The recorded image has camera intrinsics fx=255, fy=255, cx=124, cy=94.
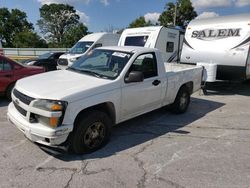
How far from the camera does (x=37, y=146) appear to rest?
4.58 meters

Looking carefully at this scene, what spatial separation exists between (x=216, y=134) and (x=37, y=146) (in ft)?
12.0

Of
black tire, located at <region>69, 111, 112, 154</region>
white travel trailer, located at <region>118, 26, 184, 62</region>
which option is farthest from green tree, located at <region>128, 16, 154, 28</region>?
black tire, located at <region>69, 111, 112, 154</region>

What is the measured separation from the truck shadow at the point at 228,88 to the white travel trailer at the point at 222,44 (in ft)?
2.43

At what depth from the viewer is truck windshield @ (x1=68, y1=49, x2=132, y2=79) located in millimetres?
4797

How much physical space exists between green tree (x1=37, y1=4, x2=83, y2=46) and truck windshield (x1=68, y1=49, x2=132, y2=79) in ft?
196

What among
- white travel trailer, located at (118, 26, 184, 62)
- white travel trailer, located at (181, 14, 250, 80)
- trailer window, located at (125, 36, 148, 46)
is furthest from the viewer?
trailer window, located at (125, 36, 148, 46)

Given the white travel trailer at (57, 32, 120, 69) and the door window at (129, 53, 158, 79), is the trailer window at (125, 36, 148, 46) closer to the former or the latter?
the white travel trailer at (57, 32, 120, 69)

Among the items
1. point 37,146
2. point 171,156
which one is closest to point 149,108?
point 171,156

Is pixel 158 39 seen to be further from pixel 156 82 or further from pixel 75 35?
pixel 75 35

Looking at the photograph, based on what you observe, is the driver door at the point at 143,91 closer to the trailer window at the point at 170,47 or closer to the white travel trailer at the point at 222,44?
the white travel trailer at the point at 222,44

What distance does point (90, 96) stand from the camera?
412 cm

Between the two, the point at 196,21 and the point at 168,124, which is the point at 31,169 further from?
the point at 196,21

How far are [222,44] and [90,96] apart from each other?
7001 mm

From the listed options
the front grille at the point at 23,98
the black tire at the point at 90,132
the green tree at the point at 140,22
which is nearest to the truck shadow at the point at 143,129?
the black tire at the point at 90,132
